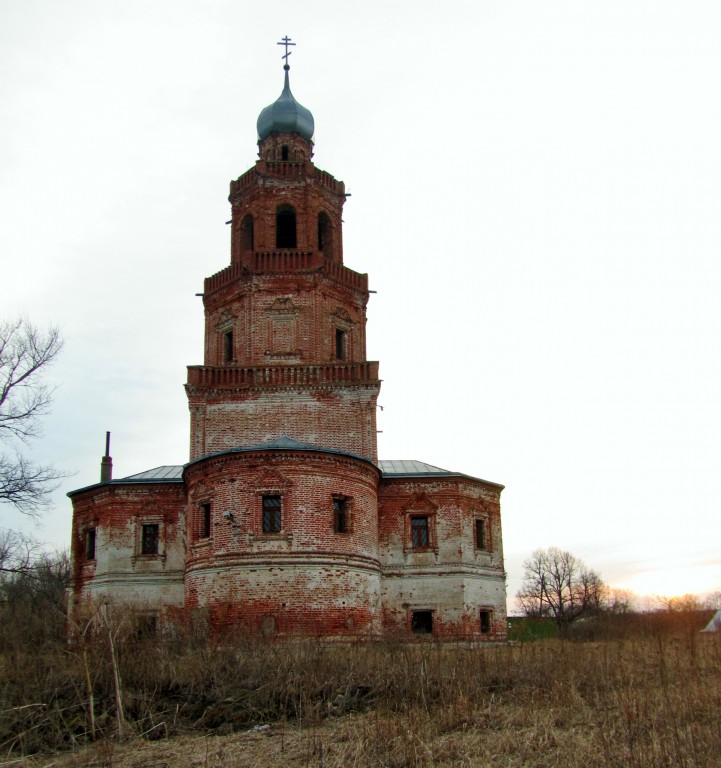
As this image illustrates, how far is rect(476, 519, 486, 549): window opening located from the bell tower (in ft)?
12.7

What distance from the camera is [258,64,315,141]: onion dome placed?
2503 cm

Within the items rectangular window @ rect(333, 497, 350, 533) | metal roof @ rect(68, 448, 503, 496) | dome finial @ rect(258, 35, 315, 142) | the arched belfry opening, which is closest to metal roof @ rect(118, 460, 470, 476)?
metal roof @ rect(68, 448, 503, 496)

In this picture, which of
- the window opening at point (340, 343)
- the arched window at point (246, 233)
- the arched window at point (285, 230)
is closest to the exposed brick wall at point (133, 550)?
the window opening at point (340, 343)

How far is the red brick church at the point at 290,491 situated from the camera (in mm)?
17406

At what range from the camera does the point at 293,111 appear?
25.2 metres

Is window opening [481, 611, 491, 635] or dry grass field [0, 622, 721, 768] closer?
dry grass field [0, 622, 721, 768]

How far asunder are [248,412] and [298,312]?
3262 mm

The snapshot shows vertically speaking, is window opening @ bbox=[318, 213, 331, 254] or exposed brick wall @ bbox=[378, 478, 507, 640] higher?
window opening @ bbox=[318, 213, 331, 254]

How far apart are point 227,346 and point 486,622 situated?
10.7 meters

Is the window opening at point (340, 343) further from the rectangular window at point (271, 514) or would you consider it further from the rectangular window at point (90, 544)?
the rectangular window at point (90, 544)

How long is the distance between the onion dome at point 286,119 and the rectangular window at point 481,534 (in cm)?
1312

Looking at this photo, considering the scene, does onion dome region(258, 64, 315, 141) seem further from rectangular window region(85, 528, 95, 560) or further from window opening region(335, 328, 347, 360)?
rectangular window region(85, 528, 95, 560)

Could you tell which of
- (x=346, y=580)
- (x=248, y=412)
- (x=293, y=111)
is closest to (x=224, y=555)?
(x=346, y=580)

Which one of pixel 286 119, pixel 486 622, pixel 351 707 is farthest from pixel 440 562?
pixel 286 119
